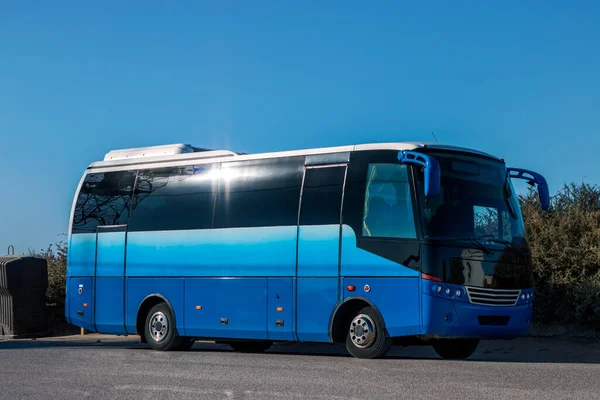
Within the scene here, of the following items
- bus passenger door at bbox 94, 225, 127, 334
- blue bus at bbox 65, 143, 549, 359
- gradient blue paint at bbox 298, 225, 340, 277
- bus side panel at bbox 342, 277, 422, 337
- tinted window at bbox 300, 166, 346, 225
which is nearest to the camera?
bus side panel at bbox 342, 277, 422, 337

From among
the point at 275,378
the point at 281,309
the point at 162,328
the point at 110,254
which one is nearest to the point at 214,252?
the point at 281,309

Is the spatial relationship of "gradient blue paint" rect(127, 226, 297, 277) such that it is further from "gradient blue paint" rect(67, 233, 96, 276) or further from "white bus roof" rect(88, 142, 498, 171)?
"white bus roof" rect(88, 142, 498, 171)

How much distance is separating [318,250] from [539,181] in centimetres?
390

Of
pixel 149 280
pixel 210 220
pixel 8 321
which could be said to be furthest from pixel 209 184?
pixel 8 321

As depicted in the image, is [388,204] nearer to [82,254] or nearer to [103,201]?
[103,201]

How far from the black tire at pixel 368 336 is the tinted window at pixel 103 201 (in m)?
5.78

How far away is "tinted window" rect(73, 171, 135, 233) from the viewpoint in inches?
728

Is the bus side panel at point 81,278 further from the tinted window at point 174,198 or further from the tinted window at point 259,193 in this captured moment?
the tinted window at point 259,193

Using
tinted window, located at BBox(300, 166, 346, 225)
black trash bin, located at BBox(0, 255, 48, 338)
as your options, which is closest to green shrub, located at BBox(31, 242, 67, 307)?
black trash bin, located at BBox(0, 255, 48, 338)

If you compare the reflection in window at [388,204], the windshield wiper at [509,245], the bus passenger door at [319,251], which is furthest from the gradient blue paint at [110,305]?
the windshield wiper at [509,245]

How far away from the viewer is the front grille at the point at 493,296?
13.9 meters

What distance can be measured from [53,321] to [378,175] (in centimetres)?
1464

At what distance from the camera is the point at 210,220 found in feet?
55.0

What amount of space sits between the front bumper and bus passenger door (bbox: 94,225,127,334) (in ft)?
22.8
